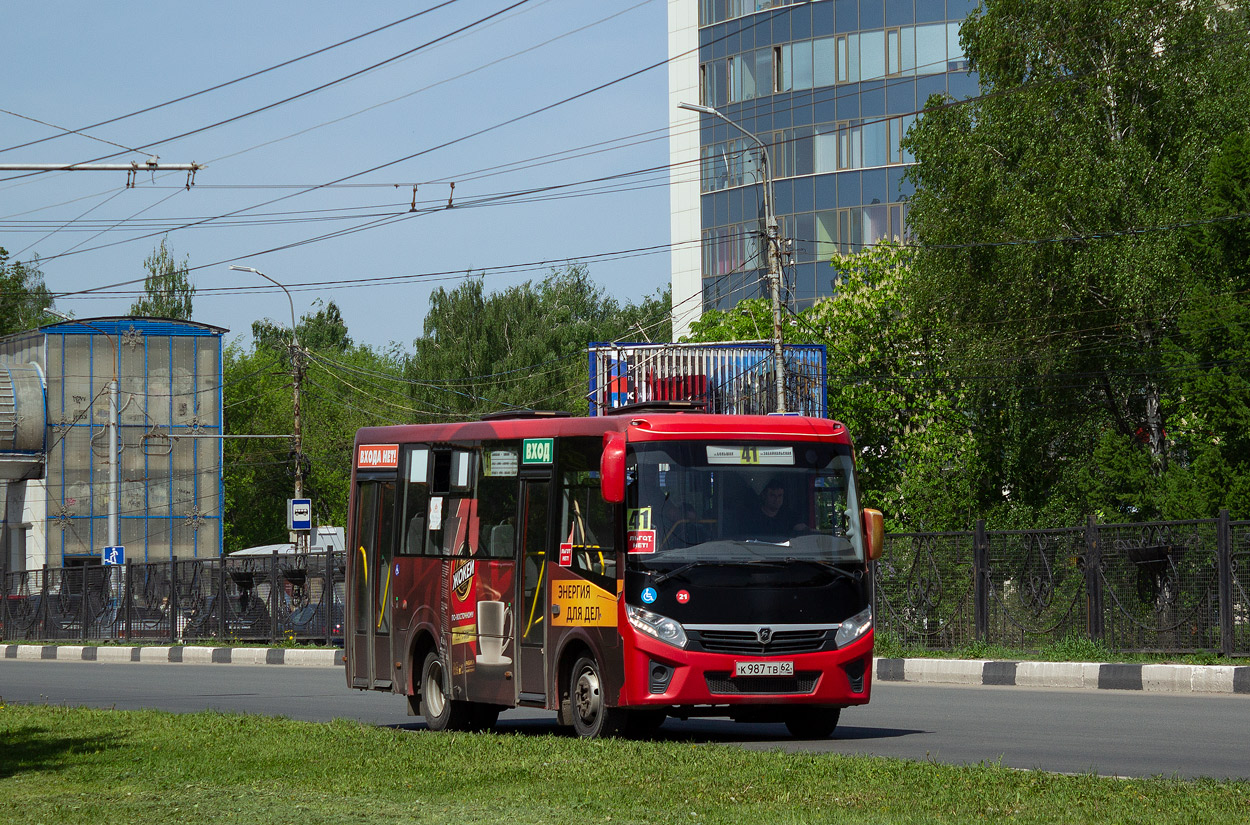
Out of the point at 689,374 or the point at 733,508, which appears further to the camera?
the point at 689,374

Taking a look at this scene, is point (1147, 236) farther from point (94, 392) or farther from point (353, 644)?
point (94, 392)

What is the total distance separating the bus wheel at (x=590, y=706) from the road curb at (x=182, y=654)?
15958mm

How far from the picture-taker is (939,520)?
136ft

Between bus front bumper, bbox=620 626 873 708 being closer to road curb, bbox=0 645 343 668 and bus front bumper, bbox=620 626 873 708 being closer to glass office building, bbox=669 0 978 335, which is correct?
road curb, bbox=0 645 343 668

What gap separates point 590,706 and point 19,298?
243 feet

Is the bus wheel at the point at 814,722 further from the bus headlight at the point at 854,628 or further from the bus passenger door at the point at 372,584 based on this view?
the bus passenger door at the point at 372,584

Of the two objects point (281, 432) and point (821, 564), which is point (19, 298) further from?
point (821, 564)

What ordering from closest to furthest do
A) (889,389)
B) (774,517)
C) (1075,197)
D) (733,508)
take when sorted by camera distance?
(733,508) → (774,517) → (1075,197) → (889,389)

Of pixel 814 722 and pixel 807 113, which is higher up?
pixel 807 113

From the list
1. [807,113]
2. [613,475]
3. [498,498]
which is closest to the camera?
[613,475]

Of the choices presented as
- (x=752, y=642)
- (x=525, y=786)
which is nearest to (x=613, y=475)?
(x=752, y=642)

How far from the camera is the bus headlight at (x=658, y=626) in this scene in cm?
1255

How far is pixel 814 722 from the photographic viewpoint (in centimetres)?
1351

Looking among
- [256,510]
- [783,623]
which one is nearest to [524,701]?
[783,623]
